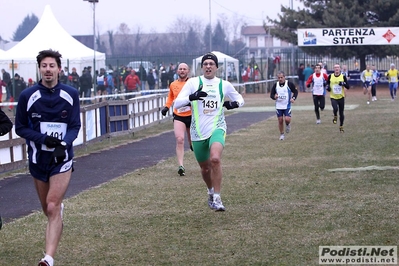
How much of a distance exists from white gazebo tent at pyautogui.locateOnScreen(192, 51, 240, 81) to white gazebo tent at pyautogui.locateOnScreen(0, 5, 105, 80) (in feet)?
31.7

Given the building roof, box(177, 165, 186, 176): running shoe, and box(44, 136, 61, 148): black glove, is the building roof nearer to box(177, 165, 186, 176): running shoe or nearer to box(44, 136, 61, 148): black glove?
box(177, 165, 186, 176): running shoe

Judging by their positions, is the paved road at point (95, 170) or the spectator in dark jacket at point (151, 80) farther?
the spectator in dark jacket at point (151, 80)

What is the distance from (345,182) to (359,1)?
154ft

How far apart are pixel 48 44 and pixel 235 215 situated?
29.8m

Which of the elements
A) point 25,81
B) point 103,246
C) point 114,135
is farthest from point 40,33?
point 103,246

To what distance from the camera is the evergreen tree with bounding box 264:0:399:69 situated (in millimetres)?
55938

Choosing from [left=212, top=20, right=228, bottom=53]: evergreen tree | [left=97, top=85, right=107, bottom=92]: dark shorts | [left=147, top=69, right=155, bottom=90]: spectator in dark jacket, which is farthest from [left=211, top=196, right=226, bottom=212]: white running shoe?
[left=212, top=20, right=228, bottom=53]: evergreen tree

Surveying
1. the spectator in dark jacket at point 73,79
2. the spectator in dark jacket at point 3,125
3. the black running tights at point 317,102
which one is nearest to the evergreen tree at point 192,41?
the spectator in dark jacket at point 73,79

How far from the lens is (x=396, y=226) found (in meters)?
8.72

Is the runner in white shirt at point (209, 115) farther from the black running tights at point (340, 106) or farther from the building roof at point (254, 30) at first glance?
the building roof at point (254, 30)

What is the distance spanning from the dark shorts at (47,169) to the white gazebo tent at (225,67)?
4023cm

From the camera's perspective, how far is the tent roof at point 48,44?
37.8m

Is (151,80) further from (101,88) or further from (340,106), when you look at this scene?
(340,106)

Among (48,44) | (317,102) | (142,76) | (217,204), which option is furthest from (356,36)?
(217,204)
